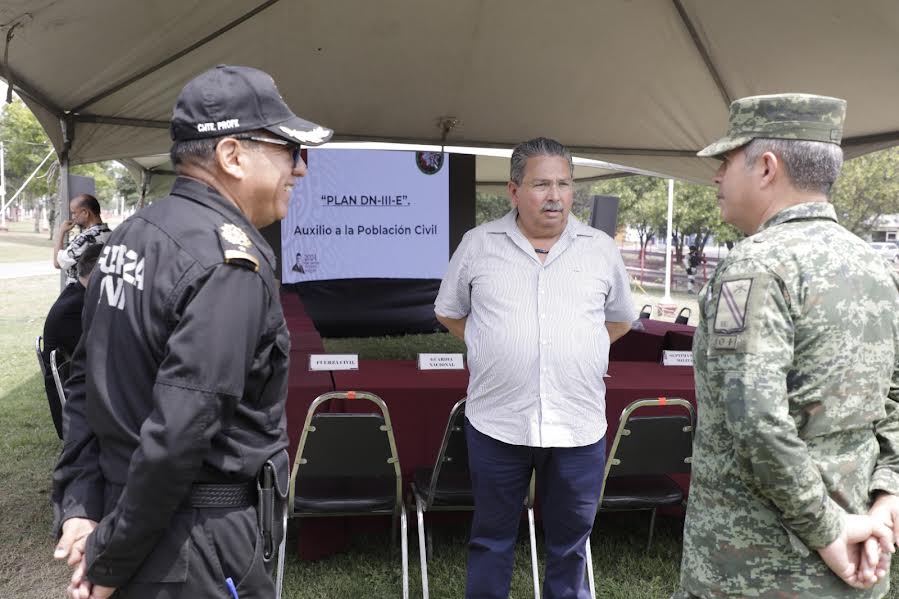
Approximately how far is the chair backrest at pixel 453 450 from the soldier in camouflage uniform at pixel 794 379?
4.39 feet

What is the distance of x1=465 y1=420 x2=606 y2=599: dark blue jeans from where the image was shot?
2.26m

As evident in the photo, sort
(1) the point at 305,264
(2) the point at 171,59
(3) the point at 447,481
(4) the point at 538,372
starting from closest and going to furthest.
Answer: (4) the point at 538,372, (3) the point at 447,481, (2) the point at 171,59, (1) the point at 305,264

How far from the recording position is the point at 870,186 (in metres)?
20.8

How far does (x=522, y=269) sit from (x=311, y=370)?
1.29 m

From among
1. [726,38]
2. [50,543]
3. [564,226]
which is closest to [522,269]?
[564,226]

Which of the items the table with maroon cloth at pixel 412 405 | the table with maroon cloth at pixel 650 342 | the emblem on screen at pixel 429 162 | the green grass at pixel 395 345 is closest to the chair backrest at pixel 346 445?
the table with maroon cloth at pixel 412 405

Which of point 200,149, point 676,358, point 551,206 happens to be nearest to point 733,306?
point 200,149

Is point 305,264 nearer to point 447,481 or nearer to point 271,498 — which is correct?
point 447,481

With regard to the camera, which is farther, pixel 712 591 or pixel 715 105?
pixel 715 105

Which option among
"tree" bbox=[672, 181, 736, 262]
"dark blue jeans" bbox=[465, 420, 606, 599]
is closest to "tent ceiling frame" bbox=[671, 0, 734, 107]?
"dark blue jeans" bbox=[465, 420, 606, 599]

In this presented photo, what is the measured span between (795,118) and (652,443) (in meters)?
1.71

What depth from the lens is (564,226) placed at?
94.4 inches

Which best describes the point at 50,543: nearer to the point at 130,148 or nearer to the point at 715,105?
the point at 130,148

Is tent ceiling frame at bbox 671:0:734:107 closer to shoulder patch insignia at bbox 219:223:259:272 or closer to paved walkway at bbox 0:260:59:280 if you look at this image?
shoulder patch insignia at bbox 219:223:259:272
